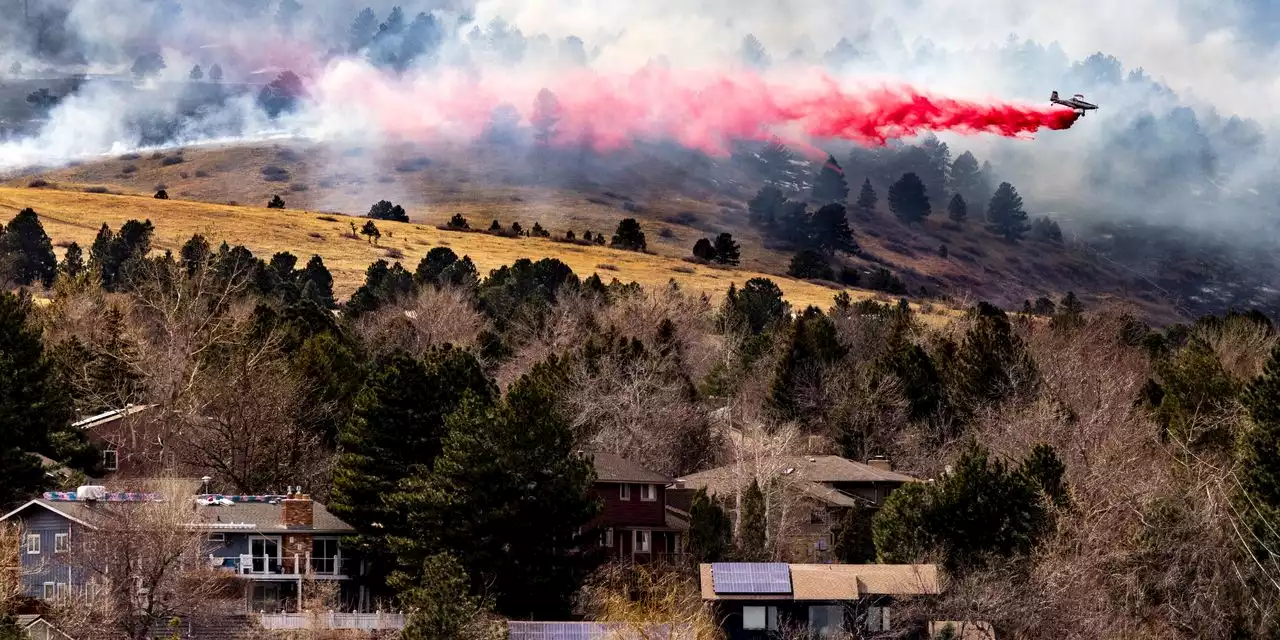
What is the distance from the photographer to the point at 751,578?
60406mm

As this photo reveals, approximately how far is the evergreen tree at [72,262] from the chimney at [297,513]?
7371 centimetres

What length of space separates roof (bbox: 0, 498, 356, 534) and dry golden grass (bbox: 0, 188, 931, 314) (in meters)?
84.5

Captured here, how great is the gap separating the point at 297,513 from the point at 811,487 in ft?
74.0

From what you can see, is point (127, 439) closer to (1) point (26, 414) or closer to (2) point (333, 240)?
(1) point (26, 414)

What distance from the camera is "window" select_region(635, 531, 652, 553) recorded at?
7281 centimetres

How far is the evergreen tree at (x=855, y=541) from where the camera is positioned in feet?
231

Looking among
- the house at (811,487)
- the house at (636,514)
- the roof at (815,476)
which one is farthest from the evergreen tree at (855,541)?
the house at (636,514)

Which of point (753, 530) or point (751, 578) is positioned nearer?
point (751, 578)

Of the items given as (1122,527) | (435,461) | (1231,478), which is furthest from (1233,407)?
(435,461)

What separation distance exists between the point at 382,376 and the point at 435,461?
6335 mm

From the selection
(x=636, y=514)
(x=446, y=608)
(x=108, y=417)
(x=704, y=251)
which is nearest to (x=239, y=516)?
(x=636, y=514)

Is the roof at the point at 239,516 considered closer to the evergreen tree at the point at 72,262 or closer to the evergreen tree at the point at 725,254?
the evergreen tree at the point at 72,262

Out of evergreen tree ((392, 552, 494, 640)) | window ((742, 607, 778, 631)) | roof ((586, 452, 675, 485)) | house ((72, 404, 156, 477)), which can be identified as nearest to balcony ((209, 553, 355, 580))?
roof ((586, 452, 675, 485))

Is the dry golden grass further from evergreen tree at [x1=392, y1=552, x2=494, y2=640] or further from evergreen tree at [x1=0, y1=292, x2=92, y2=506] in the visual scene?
evergreen tree at [x1=392, y1=552, x2=494, y2=640]
